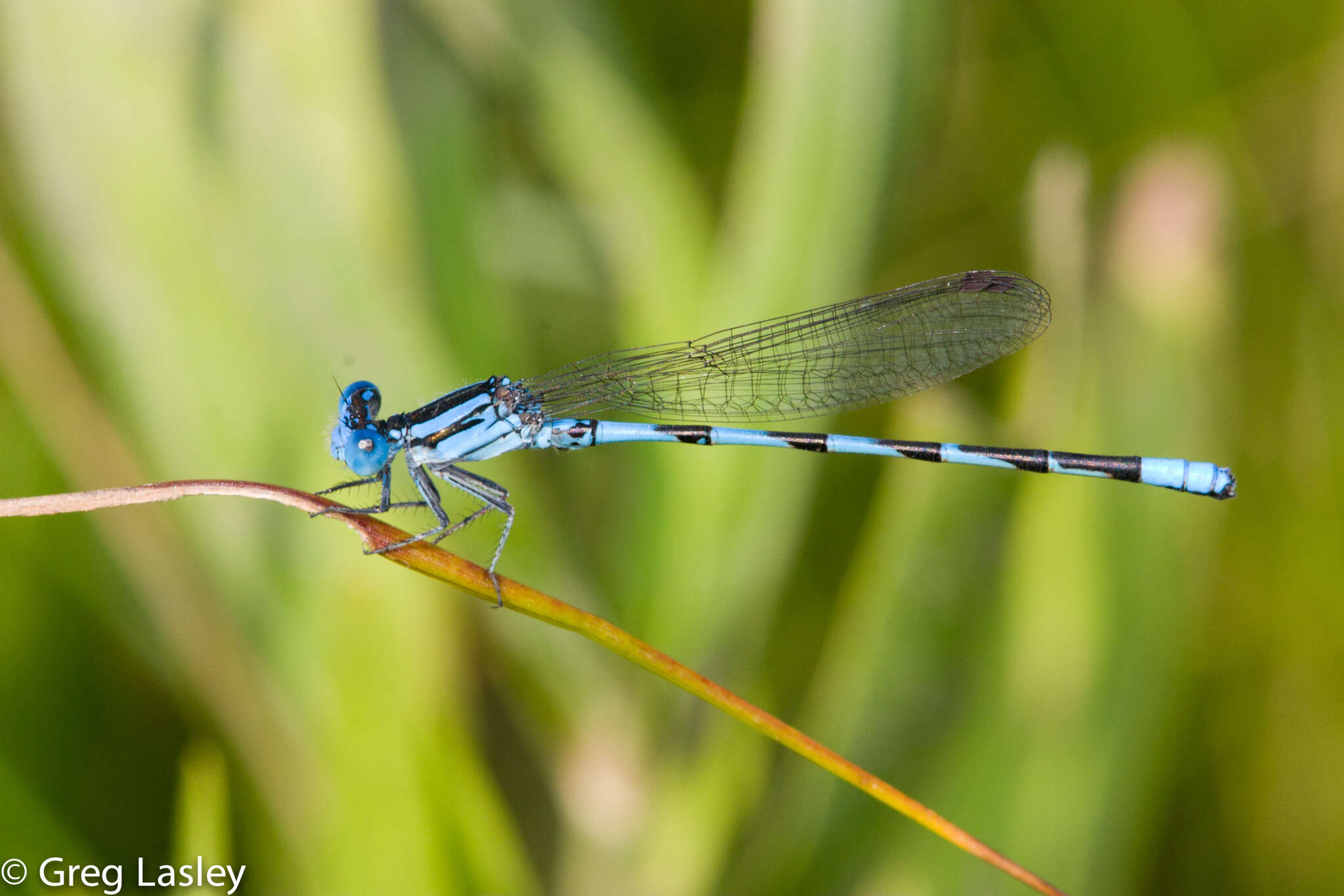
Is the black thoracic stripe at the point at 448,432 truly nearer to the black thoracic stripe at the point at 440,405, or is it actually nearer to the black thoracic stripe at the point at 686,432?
the black thoracic stripe at the point at 440,405

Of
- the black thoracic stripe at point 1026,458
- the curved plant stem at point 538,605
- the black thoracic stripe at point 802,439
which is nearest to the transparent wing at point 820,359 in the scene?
the black thoracic stripe at point 802,439

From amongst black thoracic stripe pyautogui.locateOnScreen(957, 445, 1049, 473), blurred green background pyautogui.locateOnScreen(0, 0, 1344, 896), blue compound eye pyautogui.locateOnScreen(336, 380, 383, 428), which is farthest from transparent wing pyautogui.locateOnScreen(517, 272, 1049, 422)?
black thoracic stripe pyautogui.locateOnScreen(957, 445, 1049, 473)

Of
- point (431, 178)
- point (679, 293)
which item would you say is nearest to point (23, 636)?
point (431, 178)

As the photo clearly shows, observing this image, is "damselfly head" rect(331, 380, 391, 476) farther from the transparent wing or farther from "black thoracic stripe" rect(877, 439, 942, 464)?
"black thoracic stripe" rect(877, 439, 942, 464)

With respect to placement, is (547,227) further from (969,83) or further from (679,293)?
(969,83)

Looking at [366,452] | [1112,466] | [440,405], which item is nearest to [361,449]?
[366,452]

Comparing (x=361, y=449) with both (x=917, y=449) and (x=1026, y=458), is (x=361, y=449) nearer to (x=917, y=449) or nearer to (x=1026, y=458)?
(x=917, y=449)
